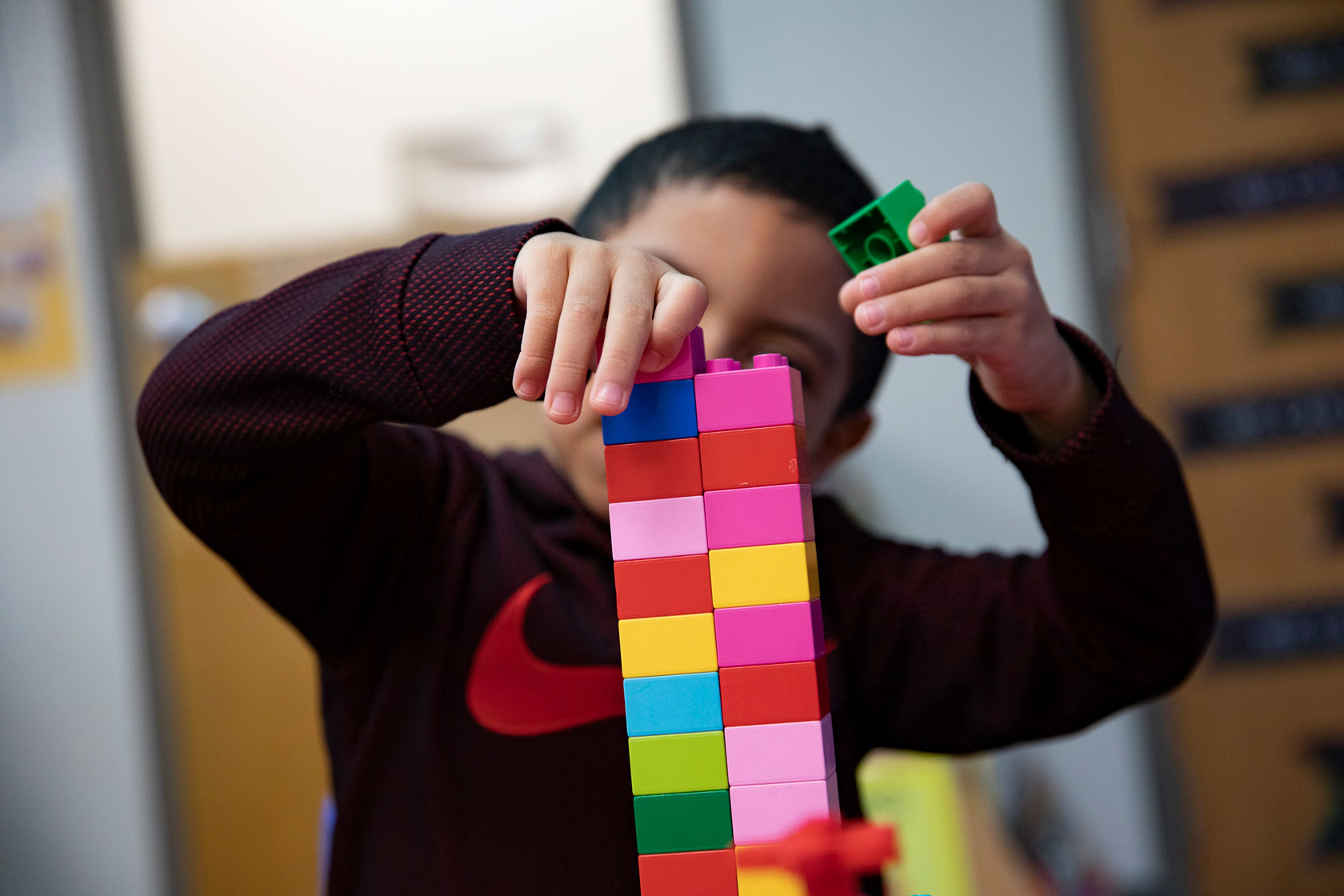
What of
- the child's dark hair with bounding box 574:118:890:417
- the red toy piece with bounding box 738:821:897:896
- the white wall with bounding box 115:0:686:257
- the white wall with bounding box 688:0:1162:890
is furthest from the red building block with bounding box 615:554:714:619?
the white wall with bounding box 115:0:686:257

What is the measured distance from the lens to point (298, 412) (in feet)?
1.71

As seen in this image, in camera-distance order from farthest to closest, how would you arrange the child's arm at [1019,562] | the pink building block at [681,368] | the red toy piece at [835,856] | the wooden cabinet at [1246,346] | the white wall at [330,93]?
1. the white wall at [330,93]
2. the wooden cabinet at [1246,346]
3. the child's arm at [1019,562]
4. the pink building block at [681,368]
5. the red toy piece at [835,856]

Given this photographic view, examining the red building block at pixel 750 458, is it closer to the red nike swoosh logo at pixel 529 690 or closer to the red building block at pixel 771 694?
the red building block at pixel 771 694

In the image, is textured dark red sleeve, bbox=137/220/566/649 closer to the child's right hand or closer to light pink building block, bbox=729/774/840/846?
the child's right hand

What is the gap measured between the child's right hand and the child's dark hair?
0.27m

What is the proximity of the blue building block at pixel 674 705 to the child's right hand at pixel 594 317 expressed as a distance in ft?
0.35

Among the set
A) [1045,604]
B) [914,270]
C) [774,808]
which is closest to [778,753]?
[774,808]

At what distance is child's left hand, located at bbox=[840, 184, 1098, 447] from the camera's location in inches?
19.7

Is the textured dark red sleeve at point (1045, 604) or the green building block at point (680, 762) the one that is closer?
the green building block at point (680, 762)

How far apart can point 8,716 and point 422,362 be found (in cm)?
198

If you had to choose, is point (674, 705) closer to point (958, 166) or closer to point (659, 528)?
point (659, 528)

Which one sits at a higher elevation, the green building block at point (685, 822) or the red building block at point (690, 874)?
the green building block at point (685, 822)

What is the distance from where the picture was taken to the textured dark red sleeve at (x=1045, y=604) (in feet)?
1.91

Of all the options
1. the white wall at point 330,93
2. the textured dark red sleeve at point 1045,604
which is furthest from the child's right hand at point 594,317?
the white wall at point 330,93
